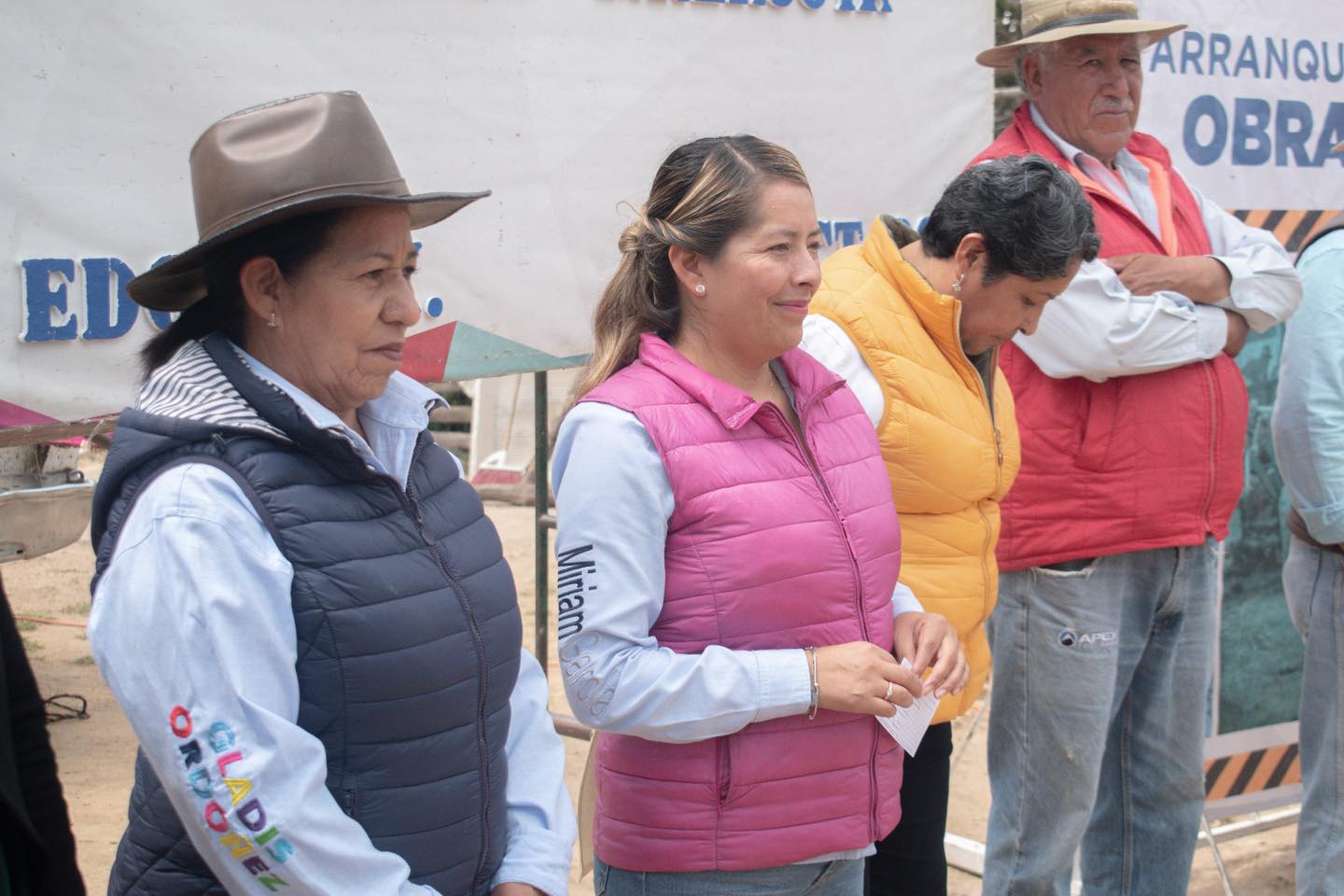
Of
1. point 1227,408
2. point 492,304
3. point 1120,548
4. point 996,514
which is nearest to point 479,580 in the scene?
point 996,514

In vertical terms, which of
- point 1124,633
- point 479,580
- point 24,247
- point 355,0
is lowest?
point 1124,633

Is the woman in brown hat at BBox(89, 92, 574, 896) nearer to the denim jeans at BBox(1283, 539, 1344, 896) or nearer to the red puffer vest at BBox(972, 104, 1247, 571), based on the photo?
the red puffer vest at BBox(972, 104, 1247, 571)

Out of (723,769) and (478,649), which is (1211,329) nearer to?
(723,769)

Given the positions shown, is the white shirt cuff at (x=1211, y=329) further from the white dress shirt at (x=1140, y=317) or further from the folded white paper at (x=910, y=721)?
the folded white paper at (x=910, y=721)

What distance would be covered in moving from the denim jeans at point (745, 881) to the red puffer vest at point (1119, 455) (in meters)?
1.12

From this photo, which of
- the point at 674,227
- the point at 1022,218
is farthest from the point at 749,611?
the point at 1022,218

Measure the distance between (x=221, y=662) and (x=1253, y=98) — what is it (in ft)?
12.7

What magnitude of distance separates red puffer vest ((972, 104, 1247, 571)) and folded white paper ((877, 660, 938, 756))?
892 mm

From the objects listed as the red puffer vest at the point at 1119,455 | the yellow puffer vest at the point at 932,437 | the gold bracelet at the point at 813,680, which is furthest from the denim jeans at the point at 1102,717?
the gold bracelet at the point at 813,680

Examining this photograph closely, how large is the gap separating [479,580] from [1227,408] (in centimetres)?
205

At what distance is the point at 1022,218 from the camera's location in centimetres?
259

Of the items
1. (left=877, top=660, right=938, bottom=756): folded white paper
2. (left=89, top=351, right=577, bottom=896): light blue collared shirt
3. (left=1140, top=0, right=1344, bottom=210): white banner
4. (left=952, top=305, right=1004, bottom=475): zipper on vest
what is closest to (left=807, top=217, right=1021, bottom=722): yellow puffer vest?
(left=952, top=305, right=1004, bottom=475): zipper on vest

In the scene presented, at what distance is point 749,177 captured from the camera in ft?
7.03

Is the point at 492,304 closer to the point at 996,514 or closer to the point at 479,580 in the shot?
the point at 996,514
